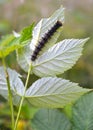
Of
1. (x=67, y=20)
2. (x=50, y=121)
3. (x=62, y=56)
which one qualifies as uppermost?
(x=67, y=20)

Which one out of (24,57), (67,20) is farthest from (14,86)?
(67,20)

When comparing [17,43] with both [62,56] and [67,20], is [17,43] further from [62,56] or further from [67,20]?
[67,20]

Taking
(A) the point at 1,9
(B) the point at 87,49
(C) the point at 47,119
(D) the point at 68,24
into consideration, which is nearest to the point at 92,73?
(B) the point at 87,49

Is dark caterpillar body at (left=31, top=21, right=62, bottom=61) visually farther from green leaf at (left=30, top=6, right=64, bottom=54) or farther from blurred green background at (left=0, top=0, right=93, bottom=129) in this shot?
blurred green background at (left=0, top=0, right=93, bottom=129)

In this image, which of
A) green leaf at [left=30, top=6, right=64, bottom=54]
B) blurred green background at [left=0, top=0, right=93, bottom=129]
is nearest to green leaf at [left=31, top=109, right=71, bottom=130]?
green leaf at [left=30, top=6, right=64, bottom=54]

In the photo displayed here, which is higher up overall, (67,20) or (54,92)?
(67,20)

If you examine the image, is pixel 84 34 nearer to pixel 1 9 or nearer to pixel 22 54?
pixel 1 9

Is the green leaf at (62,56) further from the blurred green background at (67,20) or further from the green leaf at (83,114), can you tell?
the blurred green background at (67,20)
